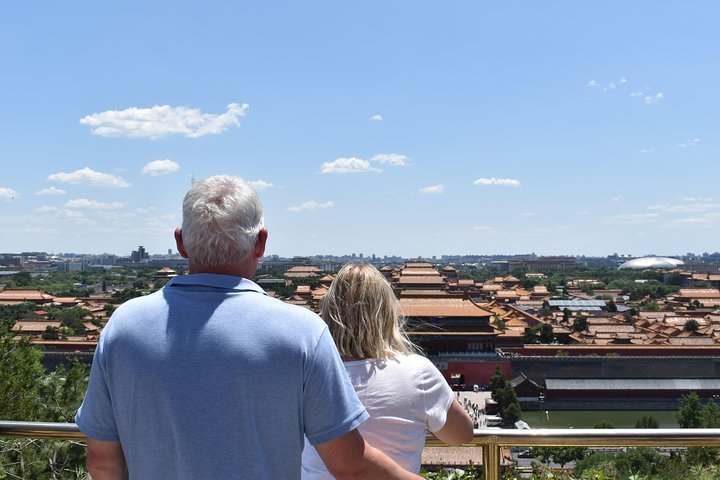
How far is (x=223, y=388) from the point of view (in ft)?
4.29

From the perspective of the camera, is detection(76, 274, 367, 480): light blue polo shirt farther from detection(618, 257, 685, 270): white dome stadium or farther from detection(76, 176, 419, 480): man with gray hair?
detection(618, 257, 685, 270): white dome stadium

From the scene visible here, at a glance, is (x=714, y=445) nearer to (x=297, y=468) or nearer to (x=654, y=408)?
(x=297, y=468)

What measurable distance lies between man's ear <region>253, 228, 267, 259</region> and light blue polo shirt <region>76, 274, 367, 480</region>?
0.57ft

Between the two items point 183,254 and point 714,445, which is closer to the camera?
point 183,254

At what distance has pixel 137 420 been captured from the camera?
4.47ft

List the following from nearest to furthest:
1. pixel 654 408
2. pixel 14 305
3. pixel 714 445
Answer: pixel 714 445 → pixel 654 408 → pixel 14 305

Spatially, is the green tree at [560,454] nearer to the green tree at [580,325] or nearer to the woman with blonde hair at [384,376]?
the woman with blonde hair at [384,376]

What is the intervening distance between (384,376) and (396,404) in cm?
7

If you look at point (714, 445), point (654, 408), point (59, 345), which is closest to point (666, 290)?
point (654, 408)

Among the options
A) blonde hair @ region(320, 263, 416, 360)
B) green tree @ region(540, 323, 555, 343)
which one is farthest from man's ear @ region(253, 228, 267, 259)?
green tree @ region(540, 323, 555, 343)

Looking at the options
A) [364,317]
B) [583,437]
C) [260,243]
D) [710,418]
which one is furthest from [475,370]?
[260,243]

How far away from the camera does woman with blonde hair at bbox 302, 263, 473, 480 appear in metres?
1.62

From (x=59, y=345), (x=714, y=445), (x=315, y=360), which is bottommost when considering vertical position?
(x=59, y=345)

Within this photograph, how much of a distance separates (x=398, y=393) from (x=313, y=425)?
13.0 inches
